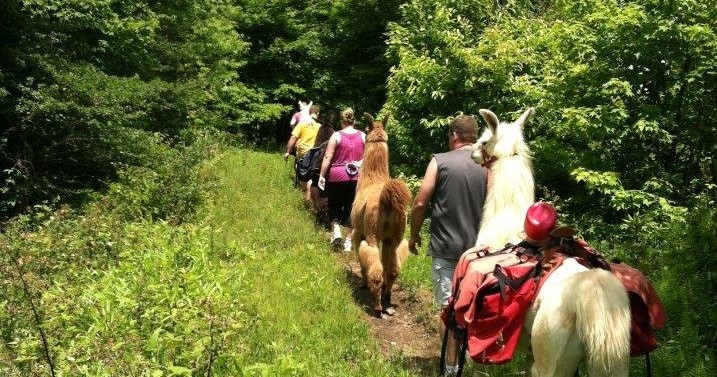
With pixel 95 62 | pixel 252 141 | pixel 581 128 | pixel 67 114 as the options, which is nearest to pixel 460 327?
pixel 581 128

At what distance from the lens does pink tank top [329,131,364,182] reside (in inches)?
344

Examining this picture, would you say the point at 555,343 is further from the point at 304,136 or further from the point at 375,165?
the point at 304,136

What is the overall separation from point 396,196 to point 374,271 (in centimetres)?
88

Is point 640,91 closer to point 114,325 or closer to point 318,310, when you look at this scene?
point 318,310

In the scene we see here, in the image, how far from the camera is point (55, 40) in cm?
973

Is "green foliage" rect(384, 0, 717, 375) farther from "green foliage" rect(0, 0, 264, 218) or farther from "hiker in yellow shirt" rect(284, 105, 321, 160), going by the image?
"green foliage" rect(0, 0, 264, 218)

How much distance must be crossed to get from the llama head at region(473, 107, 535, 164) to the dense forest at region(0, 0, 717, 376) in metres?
1.82

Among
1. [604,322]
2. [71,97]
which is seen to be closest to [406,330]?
[604,322]

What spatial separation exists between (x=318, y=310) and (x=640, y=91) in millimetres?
5939

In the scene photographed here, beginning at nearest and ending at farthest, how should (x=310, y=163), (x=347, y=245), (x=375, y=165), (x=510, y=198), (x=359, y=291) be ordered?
(x=510, y=198)
(x=375, y=165)
(x=359, y=291)
(x=347, y=245)
(x=310, y=163)

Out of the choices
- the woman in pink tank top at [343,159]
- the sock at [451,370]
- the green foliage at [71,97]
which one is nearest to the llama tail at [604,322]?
the sock at [451,370]

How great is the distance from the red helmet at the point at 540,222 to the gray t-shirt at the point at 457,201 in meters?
1.57

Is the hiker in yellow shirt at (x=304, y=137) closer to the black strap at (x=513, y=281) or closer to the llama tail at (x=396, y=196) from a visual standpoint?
the llama tail at (x=396, y=196)

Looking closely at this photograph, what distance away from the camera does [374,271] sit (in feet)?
21.5
